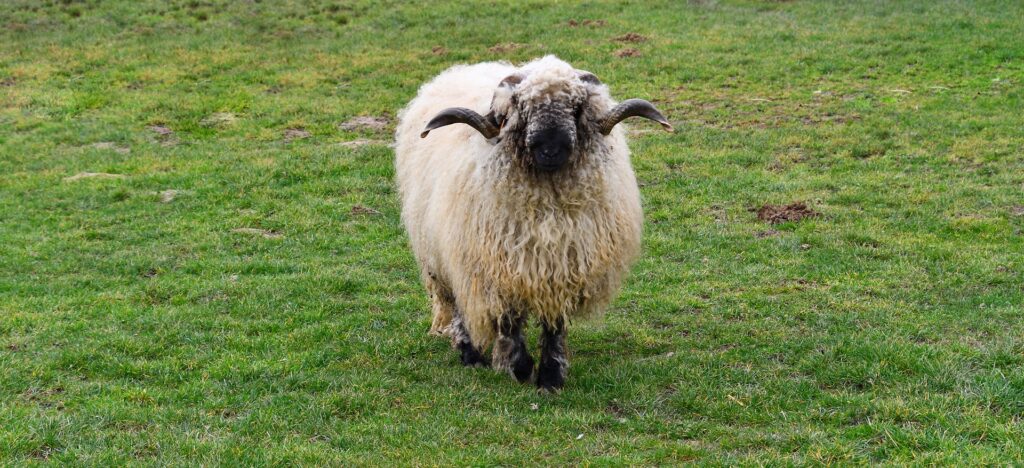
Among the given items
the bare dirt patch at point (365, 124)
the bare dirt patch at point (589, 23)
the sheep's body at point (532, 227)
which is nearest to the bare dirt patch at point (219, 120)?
the bare dirt patch at point (365, 124)

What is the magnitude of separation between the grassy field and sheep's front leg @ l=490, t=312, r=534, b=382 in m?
0.18

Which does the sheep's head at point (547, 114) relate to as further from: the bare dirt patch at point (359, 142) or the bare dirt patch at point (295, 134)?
the bare dirt patch at point (295, 134)

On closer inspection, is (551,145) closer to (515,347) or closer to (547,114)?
(547,114)

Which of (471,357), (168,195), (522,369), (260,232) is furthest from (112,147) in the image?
(522,369)

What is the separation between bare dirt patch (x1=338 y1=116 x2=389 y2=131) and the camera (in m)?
18.5

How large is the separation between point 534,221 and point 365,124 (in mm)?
12003

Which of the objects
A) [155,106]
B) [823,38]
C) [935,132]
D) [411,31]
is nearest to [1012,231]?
[935,132]

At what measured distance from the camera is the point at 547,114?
6.99 metres

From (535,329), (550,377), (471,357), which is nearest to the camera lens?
(550,377)

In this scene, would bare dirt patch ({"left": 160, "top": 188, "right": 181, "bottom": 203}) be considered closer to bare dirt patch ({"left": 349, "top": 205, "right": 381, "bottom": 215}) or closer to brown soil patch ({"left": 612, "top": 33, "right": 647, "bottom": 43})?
bare dirt patch ({"left": 349, "top": 205, "right": 381, "bottom": 215})

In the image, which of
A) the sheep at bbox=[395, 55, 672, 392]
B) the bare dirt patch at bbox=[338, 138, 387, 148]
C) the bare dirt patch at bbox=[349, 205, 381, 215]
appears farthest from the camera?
the bare dirt patch at bbox=[338, 138, 387, 148]

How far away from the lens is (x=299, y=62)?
78.0 feet

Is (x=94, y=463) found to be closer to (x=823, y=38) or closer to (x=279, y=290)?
(x=279, y=290)

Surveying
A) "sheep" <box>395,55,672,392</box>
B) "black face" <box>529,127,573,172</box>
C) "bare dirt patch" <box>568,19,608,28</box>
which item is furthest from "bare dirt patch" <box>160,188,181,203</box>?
"bare dirt patch" <box>568,19,608,28</box>
